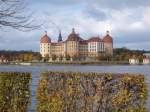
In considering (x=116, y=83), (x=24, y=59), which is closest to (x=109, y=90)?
(x=116, y=83)

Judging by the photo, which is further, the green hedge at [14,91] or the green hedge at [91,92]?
the green hedge at [14,91]

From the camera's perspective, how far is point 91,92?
11844 mm

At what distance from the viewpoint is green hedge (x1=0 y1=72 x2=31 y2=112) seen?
12516 millimetres

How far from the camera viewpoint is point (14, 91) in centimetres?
1262

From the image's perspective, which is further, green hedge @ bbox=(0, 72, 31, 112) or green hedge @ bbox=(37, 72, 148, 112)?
green hedge @ bbox=(0, 72, 31, 112)

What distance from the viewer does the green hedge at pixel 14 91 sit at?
12.5m

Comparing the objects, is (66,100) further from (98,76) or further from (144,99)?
(144,99)

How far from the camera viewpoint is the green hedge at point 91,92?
11391mm

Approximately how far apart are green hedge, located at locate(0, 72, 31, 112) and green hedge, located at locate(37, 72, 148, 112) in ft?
1.65

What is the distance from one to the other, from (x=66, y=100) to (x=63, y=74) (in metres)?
0.67

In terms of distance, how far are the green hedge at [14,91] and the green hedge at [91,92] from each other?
0.50 meters

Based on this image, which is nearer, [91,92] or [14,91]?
[91,92]

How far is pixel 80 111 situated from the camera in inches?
474

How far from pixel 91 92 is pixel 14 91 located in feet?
7.17
